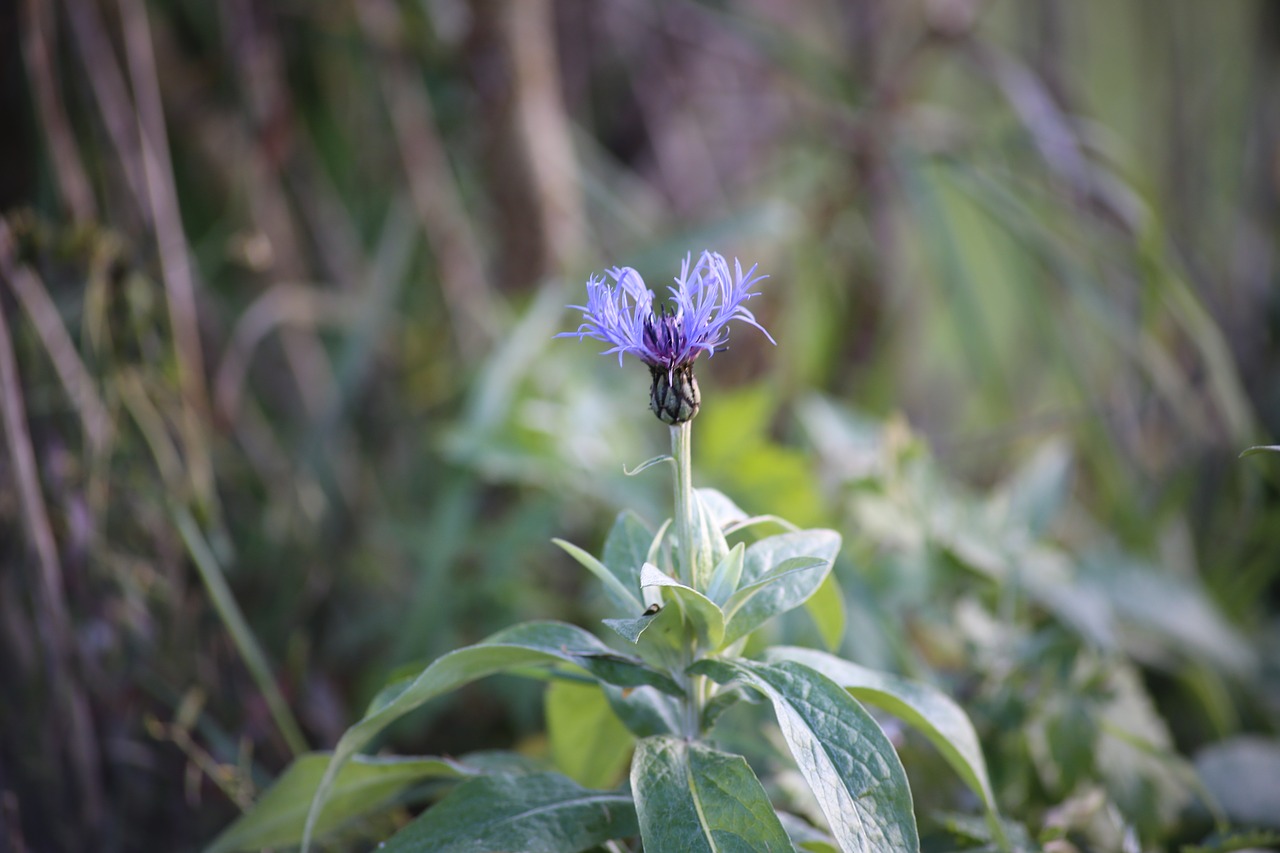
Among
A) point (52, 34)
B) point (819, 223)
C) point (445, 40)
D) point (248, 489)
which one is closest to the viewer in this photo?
point (52, 34)

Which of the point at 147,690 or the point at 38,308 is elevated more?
the point at 38,308

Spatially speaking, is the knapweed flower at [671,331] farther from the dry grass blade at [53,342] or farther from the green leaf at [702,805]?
the dry grass blade at [53,342]

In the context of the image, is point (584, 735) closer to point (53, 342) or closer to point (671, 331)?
point (671, 331)

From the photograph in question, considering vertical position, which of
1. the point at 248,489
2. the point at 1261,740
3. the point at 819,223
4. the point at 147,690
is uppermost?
the point at 819,223

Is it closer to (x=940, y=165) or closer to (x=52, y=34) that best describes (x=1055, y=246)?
(x=940, y=165)

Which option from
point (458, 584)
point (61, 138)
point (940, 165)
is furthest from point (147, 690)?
point (940, 165)

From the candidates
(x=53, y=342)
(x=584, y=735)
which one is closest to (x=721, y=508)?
(x=584, y=735)

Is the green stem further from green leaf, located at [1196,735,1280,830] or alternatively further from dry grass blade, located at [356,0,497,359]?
dry grass blade, located at [356,0,497,359]
